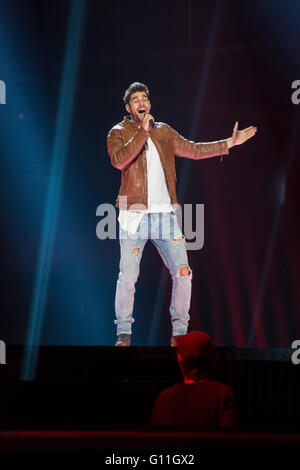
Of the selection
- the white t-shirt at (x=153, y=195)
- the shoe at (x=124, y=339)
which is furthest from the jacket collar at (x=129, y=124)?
the shoe at (x=124, y=339)

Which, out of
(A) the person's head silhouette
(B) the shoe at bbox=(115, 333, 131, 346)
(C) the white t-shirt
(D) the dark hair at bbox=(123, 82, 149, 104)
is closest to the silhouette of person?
(A) the person's head silhouette

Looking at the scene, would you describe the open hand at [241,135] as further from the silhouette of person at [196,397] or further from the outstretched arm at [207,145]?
the silhouette of person at [196,397]

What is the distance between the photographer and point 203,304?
4477 millimetres

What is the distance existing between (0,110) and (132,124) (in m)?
1.35

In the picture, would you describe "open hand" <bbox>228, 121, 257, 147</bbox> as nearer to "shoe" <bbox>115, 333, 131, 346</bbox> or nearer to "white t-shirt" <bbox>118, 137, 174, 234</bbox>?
"white t-shirt" <bbox>118, 137, 174, 234</bbox>

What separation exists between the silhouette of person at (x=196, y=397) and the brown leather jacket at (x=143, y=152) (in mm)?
2389

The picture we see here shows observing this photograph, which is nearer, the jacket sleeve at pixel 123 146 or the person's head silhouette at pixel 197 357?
the person's head silhouette at pixel 197 357

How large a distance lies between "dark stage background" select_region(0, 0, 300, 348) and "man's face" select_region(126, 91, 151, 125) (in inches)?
16.7

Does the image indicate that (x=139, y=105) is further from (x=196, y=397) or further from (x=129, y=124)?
(x=196, y=397)

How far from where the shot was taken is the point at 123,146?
392 cm

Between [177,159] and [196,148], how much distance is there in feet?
1.33

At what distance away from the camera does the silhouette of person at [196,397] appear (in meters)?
1.54

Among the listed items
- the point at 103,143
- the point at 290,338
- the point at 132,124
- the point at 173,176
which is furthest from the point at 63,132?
the point at 290,338
